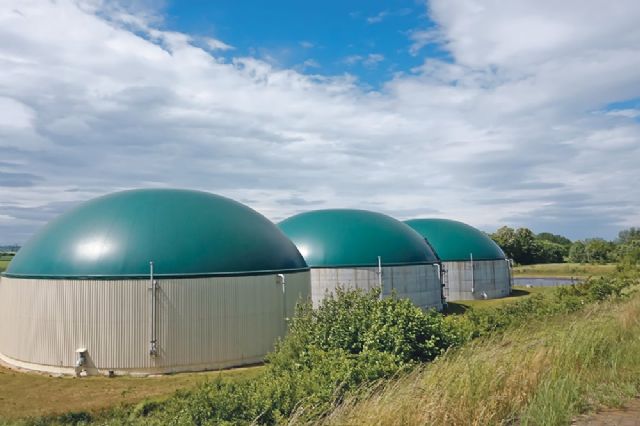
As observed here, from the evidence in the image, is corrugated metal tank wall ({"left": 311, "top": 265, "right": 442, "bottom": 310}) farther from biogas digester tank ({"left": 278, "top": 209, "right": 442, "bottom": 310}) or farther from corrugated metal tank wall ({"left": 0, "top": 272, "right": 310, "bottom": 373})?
corrugated metal tank wall ({"left": 0, "top": 272, "right": 310, "bottom": 373})

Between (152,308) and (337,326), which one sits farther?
(152,308)

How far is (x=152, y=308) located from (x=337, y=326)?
494 inches

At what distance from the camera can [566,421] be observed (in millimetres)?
7258

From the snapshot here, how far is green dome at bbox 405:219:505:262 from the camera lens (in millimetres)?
54562

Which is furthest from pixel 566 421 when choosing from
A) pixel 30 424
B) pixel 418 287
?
pixel 418 287

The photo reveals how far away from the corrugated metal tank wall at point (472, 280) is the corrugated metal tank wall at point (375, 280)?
39.4 feet

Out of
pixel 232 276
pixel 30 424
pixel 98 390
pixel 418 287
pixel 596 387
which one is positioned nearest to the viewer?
pixel 596 387

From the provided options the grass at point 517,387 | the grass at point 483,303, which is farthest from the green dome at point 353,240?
the grass at point 517,387

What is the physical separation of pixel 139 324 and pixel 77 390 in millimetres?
3631

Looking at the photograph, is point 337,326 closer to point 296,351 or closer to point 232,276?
point 296,351

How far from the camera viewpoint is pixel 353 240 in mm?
40188

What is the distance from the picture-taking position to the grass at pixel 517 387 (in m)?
7.05

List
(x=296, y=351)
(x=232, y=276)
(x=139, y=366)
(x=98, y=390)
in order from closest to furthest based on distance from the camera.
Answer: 1. (x=296, y=351)
2. (x=98, y=390)
3. (x=139, y=366)
4. (x=232, y=276)

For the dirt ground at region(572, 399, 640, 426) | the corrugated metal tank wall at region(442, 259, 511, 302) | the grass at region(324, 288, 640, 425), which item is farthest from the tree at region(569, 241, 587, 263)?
the dirt ground at region(572, 399, 640, 426)
